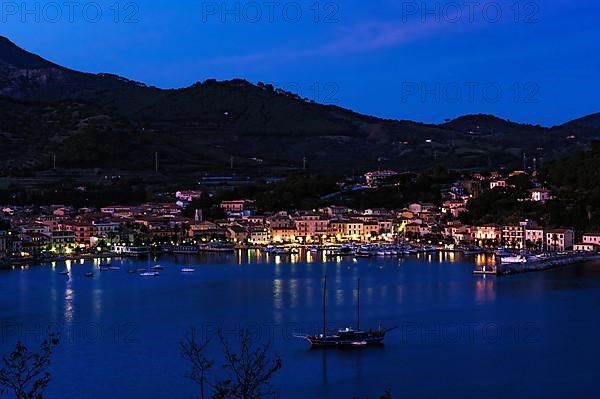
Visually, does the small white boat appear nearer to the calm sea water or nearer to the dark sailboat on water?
the calm sea water

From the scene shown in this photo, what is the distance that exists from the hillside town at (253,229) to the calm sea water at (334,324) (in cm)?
368

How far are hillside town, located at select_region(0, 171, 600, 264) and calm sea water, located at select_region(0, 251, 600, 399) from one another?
3684mm

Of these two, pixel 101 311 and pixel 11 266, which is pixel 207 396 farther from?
pixel 11 266

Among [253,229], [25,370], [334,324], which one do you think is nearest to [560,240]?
[253,229]

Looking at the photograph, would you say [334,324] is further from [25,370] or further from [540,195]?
[540,195]

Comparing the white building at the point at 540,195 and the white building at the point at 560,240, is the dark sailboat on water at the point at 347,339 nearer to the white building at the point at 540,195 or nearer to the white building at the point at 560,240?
the white building at the point at 560,240

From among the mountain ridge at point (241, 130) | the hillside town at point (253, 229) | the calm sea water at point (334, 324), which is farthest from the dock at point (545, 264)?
the mountain ridge at point (241, 130)

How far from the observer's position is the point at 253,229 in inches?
955

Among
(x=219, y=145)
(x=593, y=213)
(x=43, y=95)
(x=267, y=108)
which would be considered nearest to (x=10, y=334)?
(x=593, y=213)

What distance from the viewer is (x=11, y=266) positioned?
18.6m

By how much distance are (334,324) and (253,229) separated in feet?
44.1

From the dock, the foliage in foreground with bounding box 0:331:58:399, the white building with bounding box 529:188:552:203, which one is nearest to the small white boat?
the dock

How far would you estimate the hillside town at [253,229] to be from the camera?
21.4 meters

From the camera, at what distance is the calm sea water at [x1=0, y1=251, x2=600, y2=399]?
27.3 ft
